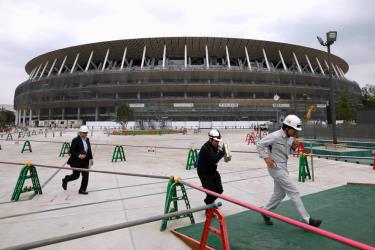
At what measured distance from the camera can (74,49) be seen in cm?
7269

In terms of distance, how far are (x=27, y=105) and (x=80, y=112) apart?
1780 cm

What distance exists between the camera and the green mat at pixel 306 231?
12.8ft

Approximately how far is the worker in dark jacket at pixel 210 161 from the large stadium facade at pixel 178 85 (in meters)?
58.0

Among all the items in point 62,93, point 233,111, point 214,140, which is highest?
point 62,93

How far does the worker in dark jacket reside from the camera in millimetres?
4875

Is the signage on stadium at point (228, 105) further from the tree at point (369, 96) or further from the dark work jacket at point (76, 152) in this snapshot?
the dark work jacket at point (76, 152)

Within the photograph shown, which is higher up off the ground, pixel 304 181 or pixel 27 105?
pixel 27 105

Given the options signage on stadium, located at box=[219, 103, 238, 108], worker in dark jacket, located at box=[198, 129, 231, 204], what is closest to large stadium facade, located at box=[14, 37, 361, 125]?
signage on stadium, located at box=[219, 103, 238, 108]

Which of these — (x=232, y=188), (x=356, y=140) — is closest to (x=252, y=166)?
(x=232, y=188)

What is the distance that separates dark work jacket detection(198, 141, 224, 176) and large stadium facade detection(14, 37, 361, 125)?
58007 millimetres

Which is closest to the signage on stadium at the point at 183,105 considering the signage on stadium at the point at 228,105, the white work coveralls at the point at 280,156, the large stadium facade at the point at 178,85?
the large stadium facade at the point at 178,85

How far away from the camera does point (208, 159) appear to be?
490cm

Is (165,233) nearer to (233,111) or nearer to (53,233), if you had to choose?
(53,233)

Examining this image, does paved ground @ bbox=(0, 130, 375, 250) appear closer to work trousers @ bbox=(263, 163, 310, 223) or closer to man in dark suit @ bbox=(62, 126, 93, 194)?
man in dark suit @ bbox=(62, 126, 93, 194)
